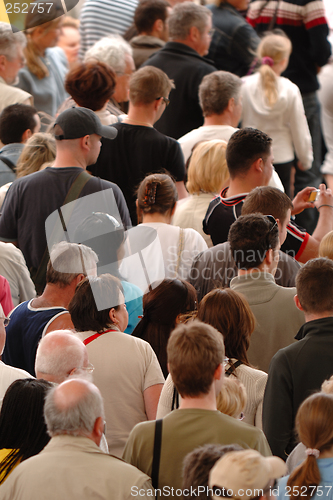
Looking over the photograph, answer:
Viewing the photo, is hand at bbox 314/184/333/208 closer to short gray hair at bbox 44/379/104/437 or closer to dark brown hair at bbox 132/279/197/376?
dark brown hair at bbox 132/279/197/376

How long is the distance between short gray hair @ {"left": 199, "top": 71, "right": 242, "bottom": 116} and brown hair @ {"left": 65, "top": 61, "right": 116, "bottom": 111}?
0.78m

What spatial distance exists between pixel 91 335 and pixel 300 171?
391cm

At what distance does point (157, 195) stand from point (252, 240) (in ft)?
2.46

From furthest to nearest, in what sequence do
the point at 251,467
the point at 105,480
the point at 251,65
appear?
1. the point at 251,65
2. the point at 105,480
3. the point at 251,467

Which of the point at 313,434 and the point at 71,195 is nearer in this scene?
the point at 313,434

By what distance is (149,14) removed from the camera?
19.3 feet

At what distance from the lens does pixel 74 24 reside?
7.55m

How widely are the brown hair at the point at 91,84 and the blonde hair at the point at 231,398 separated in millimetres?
2533

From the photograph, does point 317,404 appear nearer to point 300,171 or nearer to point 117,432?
point 117,432

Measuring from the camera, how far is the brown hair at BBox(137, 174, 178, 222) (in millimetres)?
3520

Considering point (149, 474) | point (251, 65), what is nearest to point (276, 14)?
point (251, 65)

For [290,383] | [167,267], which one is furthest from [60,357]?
[167,267]

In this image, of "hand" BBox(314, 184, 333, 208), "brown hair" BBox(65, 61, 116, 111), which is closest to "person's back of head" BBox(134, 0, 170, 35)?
"brown hair" BBox(65, 61, 116, 111)

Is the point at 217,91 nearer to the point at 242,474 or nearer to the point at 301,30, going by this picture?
the point at 301,30
